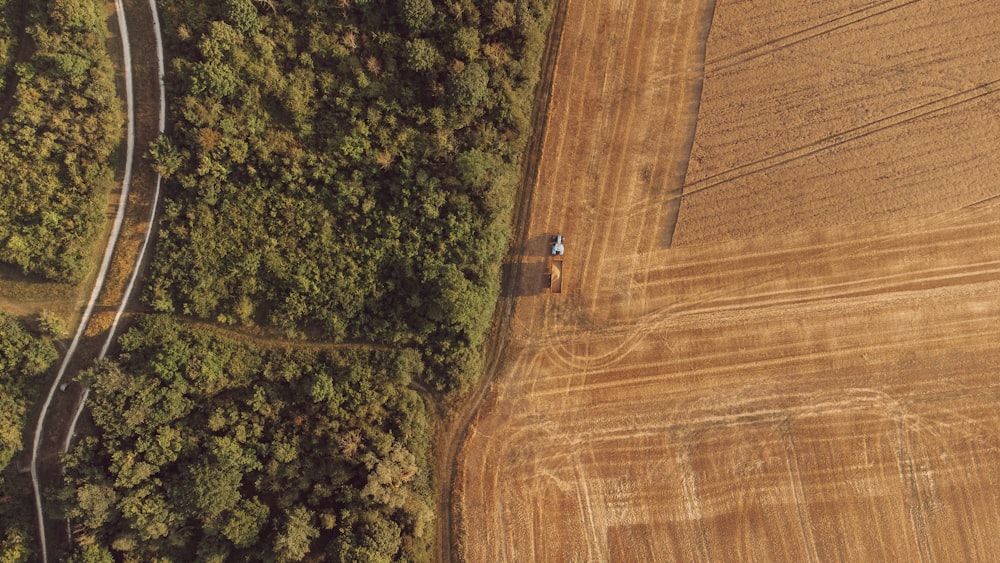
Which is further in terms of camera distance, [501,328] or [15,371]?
[501,328]

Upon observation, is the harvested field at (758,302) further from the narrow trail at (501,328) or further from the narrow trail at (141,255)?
the narrow trail at (141,255)

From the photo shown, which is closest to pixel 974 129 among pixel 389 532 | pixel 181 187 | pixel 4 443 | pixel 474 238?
pixel 474 238

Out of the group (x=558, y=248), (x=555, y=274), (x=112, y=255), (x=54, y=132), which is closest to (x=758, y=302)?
(x=555, y=274)

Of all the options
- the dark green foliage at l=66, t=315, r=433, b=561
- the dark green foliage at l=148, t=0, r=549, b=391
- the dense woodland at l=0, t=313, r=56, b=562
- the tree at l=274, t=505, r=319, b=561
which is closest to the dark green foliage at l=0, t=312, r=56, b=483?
the dense woodland at l=0, t=313, r=56, b=562

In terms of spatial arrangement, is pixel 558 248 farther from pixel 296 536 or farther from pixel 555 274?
pixel 296 536

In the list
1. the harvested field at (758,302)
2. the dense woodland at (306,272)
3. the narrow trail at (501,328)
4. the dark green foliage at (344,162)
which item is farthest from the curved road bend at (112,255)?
the harvested field at (758,302)

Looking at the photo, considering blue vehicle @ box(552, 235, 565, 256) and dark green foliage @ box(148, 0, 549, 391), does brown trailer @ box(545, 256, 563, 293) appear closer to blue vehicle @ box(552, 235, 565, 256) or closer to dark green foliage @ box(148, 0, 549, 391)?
blue vehicle @ box(552, 235, 565, 256)
